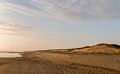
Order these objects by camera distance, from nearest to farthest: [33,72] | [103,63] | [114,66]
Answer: [33,72]
[114,66]
[103,63]

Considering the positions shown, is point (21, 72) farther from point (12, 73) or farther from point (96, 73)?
point (96, 73)

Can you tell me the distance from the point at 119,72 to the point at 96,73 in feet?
8.35

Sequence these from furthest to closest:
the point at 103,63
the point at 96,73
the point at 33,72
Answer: the point at 103,63
the point at 33,72
the point at 96,73

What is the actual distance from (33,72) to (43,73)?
1.26 m

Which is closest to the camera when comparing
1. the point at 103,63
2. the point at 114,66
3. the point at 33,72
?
the point at 33,72

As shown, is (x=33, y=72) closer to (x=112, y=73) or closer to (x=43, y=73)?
(x=43, y=73)

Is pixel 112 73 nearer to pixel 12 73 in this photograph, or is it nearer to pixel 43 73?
pixel 43 73

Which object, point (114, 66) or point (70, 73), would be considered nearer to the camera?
point (70, 73)

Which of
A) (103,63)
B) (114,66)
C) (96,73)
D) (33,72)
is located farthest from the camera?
(103,63)

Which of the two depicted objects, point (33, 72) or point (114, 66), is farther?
point (114, 66)

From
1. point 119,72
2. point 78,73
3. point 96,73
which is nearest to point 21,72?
point 78,73

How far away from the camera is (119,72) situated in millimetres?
26766

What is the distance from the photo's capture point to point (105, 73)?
25859mm

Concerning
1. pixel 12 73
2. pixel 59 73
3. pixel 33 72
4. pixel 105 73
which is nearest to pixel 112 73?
pixel 105 73
